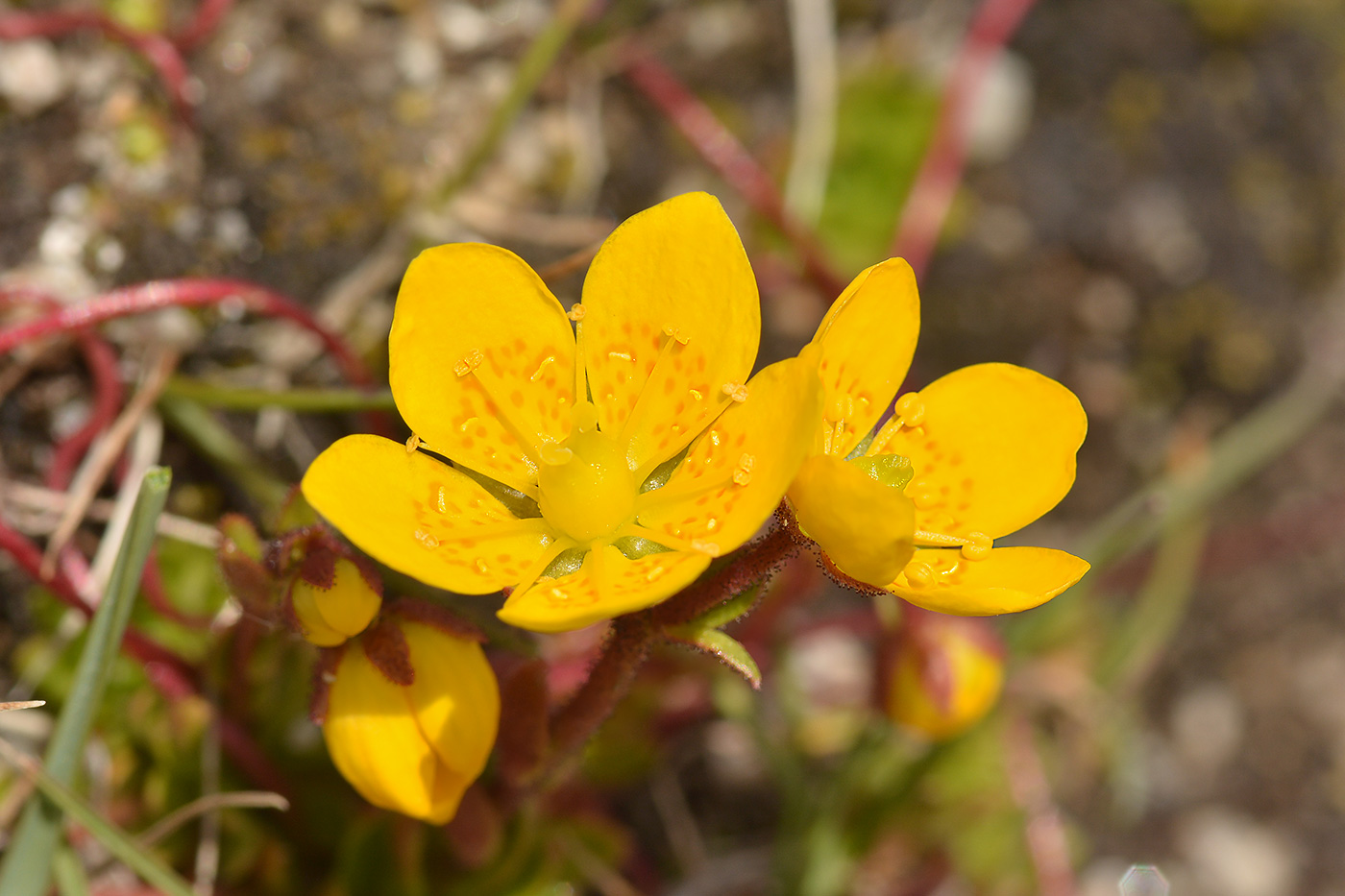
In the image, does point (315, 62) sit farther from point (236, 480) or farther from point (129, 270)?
point (236, 480)

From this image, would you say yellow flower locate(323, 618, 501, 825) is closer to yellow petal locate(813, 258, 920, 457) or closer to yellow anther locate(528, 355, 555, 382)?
yellow anther locate(528, 355, 555, 382)

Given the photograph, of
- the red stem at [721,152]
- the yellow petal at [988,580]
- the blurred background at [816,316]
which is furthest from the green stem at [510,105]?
the yellow petal at [988,580]

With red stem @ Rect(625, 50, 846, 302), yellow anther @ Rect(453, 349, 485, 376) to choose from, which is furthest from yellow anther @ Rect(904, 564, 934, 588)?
red stem @ Rect(625, 50, 846, 302)

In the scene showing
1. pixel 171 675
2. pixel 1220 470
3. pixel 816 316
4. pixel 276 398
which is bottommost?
pixel 1220 470

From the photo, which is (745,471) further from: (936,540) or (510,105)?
(510,105)

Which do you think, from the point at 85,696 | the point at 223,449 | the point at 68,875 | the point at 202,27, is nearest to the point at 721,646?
the point at 85,696

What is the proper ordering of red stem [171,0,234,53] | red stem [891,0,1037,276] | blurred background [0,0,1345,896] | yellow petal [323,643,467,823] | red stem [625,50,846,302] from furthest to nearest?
red stem [891,0,1037,276]
red stem [625,50,846,302]
red stem [171,0,234,53]
blurred background [0,0,1345,896]
yellow petal [323,643,467,823]
